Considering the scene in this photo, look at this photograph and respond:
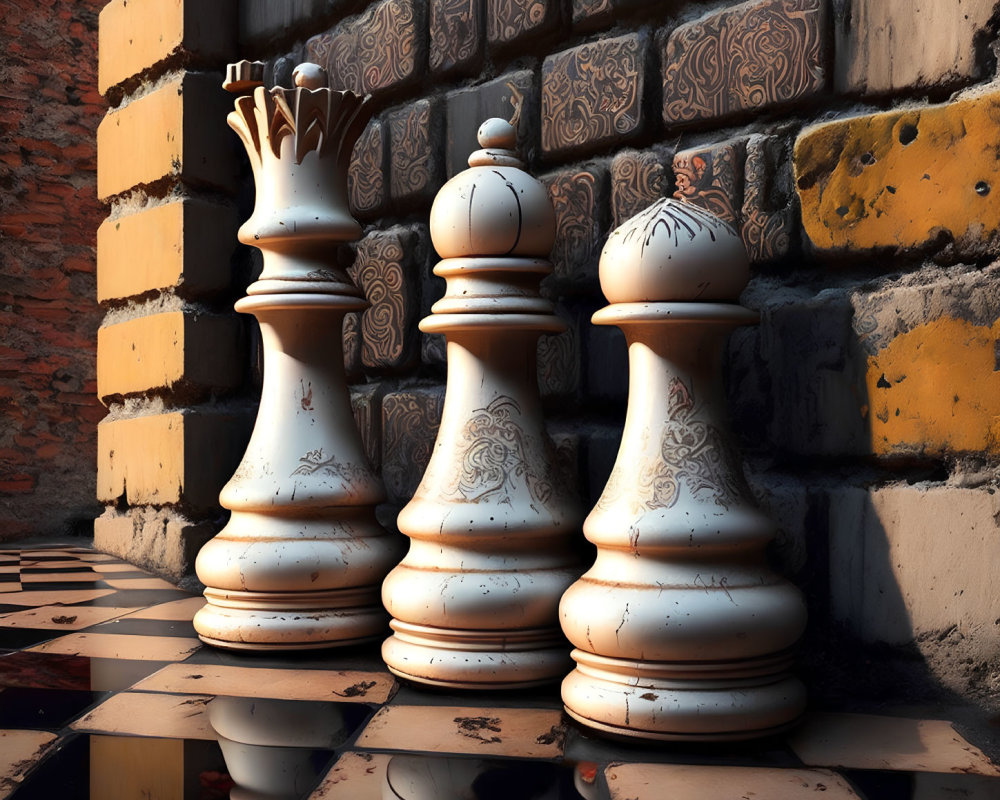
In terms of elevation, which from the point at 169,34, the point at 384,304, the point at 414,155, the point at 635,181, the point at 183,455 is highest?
the point at 169,34

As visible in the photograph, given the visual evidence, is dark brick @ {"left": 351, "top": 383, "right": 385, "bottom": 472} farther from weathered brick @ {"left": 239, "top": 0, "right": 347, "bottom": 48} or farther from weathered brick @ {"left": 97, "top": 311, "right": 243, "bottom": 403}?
weathered brick @ {"left": 239, "top": 0, "right": 347, "bottom": 48}

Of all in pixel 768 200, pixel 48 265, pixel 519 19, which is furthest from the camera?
pixel 48 265

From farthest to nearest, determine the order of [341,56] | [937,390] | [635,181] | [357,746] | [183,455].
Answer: [183,455] → [341,56] → [635,181] → [937,390] → [357,746]

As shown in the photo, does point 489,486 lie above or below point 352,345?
below

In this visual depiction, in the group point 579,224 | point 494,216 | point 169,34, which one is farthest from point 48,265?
point 494,216

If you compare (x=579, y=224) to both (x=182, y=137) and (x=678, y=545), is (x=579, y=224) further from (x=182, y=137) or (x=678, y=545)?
(x=182, y=137)

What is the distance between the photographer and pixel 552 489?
1025 mm

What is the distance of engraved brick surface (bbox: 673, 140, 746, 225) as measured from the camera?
1.10m

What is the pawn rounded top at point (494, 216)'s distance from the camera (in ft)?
3.32

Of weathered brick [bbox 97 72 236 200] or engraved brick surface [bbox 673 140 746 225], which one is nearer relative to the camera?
engraved brick surface [bbox 673 140 746 225]

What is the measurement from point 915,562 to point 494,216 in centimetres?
54

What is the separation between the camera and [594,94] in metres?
1.23

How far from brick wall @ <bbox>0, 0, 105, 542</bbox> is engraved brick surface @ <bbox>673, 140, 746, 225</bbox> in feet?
12.0

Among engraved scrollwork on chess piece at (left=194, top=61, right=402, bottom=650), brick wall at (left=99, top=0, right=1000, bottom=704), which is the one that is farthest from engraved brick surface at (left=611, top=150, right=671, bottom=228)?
engraved scrollwork on chess piece at (left=194, top=61, right=402, bottom=650)
